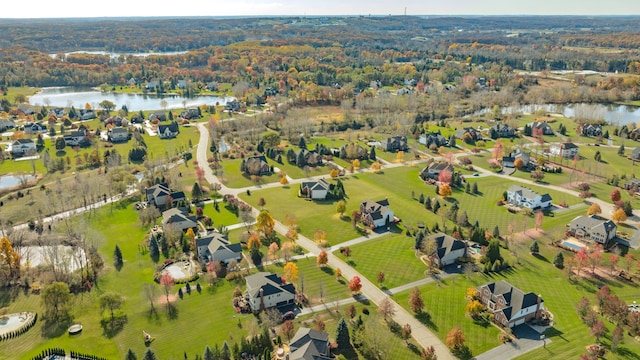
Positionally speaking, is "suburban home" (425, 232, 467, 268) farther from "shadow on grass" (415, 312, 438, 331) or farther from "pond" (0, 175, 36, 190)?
"pond" (0, 175, 36, 190)

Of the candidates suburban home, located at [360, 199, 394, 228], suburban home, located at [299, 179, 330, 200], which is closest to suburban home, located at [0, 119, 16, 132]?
suburban home, located at [299, 179, 330, 200]

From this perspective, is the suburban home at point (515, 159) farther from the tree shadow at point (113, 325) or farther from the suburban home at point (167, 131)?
the suburban home at point (167, 131)

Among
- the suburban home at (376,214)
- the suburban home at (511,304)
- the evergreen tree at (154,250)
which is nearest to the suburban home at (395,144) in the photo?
the suburban home at (376,214)

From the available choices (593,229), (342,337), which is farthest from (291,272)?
(593,229)

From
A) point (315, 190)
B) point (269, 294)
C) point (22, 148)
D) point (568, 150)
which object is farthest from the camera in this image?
point (22, 148)

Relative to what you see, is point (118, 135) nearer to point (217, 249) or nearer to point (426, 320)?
point (217, 249)
